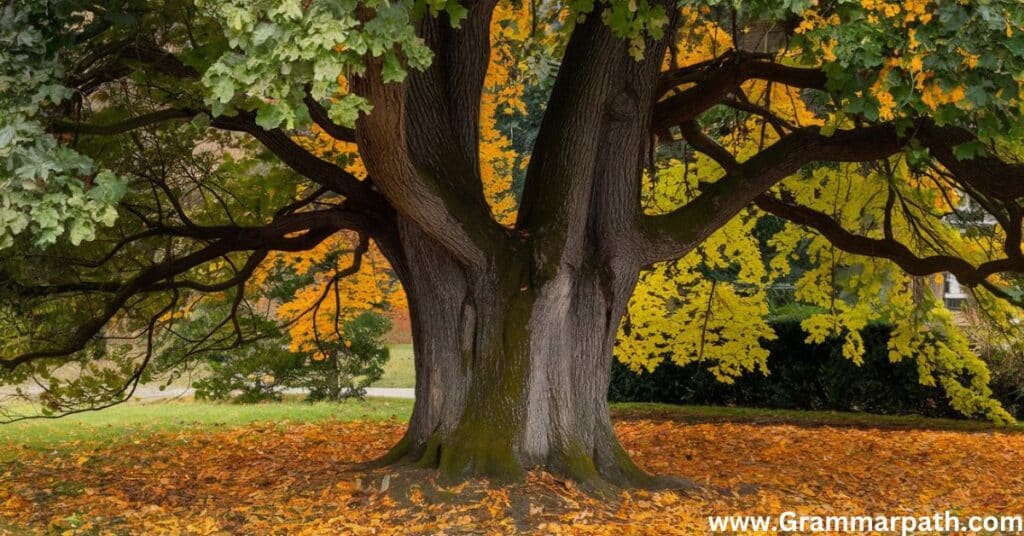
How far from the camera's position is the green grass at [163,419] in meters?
13.7

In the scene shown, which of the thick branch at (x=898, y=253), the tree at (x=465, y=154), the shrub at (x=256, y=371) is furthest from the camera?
the shrub at (x=256, y=371)

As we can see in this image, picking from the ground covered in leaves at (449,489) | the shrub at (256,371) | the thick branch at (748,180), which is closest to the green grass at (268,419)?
the shrub at (256,371)

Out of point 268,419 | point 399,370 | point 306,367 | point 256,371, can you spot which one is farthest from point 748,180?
point 399,370

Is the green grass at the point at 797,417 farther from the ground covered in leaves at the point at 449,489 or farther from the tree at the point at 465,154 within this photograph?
the tree at the point at 465,154

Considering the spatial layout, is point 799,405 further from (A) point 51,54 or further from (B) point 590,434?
(A) point 51,54

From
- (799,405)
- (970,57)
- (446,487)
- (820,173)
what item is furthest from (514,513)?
(799,405)

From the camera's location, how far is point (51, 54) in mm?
5953

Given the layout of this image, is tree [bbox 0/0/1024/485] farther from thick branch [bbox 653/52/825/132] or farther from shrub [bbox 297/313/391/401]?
shrub [bbox 297/313/391/401]

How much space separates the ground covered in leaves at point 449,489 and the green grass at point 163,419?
1.41 metres

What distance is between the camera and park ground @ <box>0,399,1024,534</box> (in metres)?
7.12

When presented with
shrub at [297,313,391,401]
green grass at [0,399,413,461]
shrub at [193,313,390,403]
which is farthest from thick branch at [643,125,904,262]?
shrub at [297,313,391,401]

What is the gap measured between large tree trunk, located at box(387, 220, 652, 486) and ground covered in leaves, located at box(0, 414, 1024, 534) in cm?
32

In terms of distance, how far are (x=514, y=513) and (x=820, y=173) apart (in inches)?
292

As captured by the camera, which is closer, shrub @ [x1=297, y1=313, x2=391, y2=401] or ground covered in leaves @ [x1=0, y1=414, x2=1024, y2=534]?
ground covered in leaves @ [x1=0, y1=414, x2=1024, y2=534]
